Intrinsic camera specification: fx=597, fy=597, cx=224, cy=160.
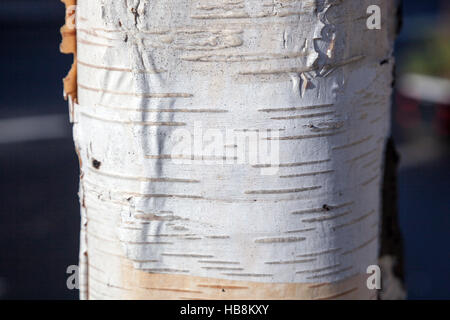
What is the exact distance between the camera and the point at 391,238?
1998 millimetres

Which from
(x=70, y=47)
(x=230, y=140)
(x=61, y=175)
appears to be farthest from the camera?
(x=61, y=175)

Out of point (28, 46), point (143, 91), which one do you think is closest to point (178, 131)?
point (143, 91)

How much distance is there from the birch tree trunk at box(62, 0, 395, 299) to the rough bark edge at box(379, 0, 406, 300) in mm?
345

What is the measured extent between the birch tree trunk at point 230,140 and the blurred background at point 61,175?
3.60 meters

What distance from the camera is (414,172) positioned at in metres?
6.75

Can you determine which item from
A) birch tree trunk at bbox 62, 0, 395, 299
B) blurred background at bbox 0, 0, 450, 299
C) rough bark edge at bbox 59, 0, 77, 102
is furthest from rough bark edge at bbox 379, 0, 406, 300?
blurred background at bbox 0, 0, 450, 299

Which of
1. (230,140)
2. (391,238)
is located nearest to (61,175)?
(391,238)

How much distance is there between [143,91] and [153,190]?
234mm

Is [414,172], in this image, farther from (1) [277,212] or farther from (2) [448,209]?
(1) [277,212]

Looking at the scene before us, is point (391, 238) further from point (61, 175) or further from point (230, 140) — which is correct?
point (61, 175)

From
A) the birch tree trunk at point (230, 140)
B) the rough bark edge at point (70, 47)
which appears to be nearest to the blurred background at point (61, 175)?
the rough bark edge at point (70, 47)

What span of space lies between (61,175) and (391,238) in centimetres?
531

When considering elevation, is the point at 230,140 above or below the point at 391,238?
above

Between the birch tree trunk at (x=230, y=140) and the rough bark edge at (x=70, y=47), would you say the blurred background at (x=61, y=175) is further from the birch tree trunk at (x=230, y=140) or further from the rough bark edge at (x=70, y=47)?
the birch tree trunk at (x=230, y=140)
